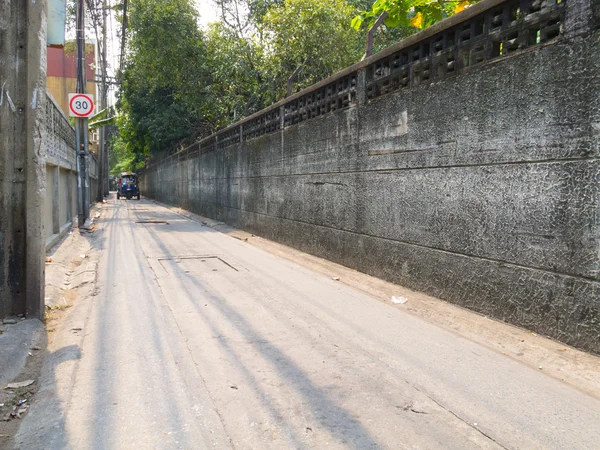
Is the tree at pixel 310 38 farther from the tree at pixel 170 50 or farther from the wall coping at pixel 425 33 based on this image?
the wall coping at pixel 425 33

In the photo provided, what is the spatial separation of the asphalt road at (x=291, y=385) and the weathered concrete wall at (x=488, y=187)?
0.68 meters

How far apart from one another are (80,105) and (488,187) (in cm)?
1259

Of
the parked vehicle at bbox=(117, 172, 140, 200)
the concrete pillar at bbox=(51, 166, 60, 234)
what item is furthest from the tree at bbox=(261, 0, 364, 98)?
the parked vehicle at bbox=(117, 172, 140, 200)

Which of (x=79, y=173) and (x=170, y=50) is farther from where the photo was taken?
(x=170, y=50)

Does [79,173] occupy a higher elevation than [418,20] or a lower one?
lower

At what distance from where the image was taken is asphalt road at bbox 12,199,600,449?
9.20 ft

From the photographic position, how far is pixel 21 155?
15.8 ft

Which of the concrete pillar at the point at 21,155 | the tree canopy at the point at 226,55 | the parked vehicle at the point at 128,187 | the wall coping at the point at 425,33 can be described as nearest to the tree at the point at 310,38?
the tree canopy at the point at 226,55

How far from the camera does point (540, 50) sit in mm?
4293

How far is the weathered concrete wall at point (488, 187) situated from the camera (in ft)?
12.9

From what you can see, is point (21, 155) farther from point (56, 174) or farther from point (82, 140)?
point (82, 140)

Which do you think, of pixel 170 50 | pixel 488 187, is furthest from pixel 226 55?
pixel 488 187

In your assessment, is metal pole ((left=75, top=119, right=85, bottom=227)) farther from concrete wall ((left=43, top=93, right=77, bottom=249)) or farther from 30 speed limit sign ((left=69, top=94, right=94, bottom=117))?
30 speed limit sign ((left=69, top=94, right=94, bottom=117))

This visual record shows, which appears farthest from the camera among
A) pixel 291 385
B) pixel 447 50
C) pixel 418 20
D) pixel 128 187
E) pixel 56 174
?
pixel 128 187
